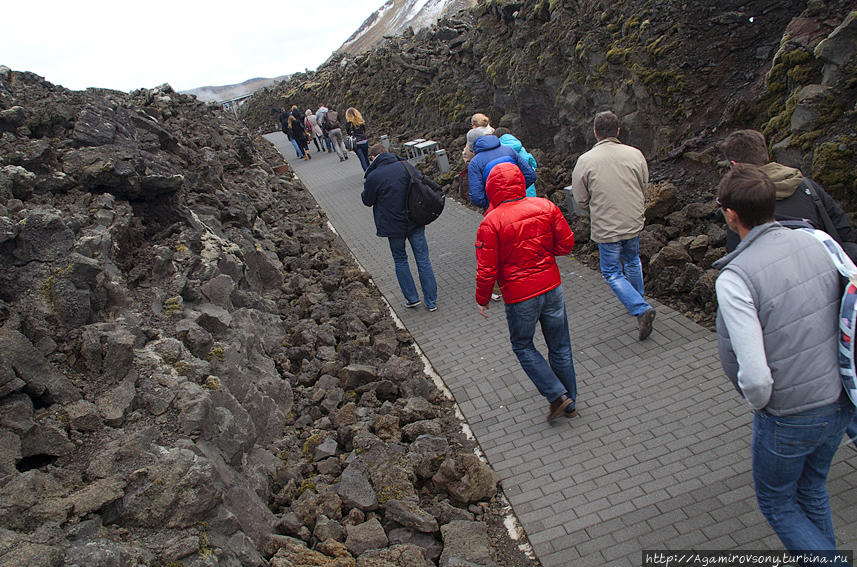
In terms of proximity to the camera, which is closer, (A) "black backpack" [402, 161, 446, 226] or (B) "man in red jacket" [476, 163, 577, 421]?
(B) "man in red jacket" [476, 163, 577, 421]

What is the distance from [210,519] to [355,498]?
1.05 meters

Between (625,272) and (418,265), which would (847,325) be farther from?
(418,265)

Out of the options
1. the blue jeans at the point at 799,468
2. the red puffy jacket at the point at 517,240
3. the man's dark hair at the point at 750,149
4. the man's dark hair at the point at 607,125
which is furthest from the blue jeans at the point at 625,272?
the blue jeans at the point at 799,468

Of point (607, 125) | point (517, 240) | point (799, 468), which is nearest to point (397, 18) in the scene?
point (607, 125)

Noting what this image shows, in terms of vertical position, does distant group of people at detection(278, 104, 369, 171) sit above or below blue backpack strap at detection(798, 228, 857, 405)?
above

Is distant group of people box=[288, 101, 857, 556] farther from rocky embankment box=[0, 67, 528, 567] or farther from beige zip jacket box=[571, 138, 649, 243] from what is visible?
rocky embankment box=[0, 67, 528, 567]

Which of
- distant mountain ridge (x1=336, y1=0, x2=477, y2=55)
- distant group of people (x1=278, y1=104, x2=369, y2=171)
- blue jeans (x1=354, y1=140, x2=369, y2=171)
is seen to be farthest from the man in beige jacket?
distant mountain ridge (x1=336, y1=0, x2=477, y2=55)

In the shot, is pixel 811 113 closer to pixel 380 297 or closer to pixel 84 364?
pixel 380 297

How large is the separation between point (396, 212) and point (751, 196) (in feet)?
16.8

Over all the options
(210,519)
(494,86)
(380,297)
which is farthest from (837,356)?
(494,86)

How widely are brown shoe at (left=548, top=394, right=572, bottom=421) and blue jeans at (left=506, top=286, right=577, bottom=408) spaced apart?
3 cm

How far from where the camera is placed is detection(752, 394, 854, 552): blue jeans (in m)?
2.86

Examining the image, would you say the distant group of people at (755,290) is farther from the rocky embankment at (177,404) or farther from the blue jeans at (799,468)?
the rocky embankment at (177,404)

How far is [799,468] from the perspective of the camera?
296 centimetres
